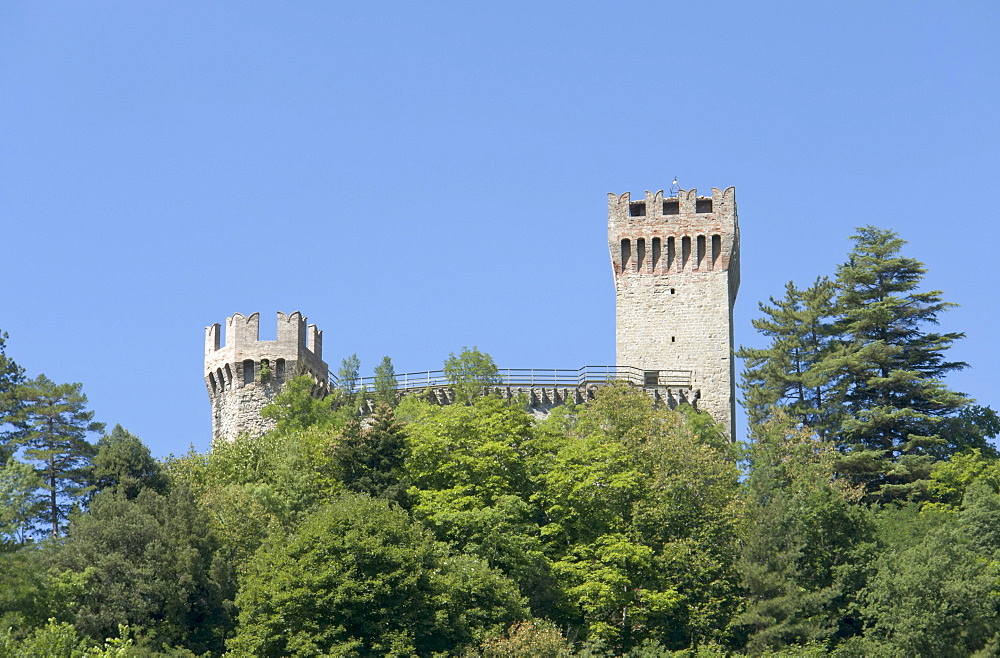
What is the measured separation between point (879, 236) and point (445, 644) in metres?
31.3

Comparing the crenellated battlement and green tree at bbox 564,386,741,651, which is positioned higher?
the crenellated battlement

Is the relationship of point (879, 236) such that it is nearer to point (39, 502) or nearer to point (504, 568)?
point (504, 568)

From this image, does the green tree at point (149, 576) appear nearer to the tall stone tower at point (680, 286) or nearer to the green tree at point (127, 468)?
the green tree at point (127, 468)

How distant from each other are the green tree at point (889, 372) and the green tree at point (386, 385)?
18474 mm

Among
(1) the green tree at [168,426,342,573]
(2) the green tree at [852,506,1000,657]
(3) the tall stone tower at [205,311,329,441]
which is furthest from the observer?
(3) the tall stone tower at [205,311,329,441]

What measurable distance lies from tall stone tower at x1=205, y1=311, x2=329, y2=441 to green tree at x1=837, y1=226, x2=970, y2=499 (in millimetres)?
22638

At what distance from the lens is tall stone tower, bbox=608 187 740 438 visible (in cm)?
8431

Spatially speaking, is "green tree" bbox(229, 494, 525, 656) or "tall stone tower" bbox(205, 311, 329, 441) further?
"tall stone tower" bbox(205, 311, 329, 441)

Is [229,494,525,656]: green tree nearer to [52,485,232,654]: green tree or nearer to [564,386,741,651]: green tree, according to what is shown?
[52,485,232,654]: green tree

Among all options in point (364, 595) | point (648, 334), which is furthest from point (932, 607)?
point (648, 334)

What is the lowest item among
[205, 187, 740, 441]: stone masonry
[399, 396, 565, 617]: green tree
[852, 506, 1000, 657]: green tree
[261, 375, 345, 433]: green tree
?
[852, 506, 1000, 657]: green tree

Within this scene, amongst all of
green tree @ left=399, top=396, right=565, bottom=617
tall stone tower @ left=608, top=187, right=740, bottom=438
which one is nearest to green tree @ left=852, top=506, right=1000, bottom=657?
green tree @ left=399, top=396, right=565, bottom=617

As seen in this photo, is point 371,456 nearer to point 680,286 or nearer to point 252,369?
point 252,369

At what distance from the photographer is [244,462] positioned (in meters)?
72.4
